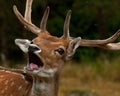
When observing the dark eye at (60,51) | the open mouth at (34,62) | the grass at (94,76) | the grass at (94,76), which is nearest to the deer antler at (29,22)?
the dark eye at (60,51)

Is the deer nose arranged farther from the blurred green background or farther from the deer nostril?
the blurred green background

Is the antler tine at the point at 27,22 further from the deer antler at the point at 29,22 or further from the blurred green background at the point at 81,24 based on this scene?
the blurred green background at the point at 81,24

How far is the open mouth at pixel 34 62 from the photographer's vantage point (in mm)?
7883

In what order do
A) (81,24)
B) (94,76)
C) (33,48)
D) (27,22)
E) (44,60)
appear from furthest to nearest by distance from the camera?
(81,24), (94,76), (27,22), (44,60), (33,48)

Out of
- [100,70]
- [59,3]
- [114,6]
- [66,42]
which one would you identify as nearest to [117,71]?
[100,70]

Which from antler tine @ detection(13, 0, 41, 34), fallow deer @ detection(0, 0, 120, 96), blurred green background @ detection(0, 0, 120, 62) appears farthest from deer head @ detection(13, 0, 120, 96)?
blurred green background @ detection(0, 0, 120, 62)

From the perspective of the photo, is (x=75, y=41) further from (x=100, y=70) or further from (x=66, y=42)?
(x=100, y=70)

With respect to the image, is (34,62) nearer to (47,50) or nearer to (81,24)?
(47,50)

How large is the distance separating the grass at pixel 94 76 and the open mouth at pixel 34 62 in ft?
23.3

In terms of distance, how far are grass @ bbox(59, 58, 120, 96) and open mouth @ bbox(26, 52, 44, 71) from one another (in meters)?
7.11

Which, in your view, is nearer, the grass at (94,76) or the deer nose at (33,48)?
the deer nose at (33,48)

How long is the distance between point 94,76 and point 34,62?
8.90 metres

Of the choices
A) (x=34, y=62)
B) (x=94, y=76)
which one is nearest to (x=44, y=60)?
(x=34, y=62)

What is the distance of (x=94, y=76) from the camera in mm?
16766
